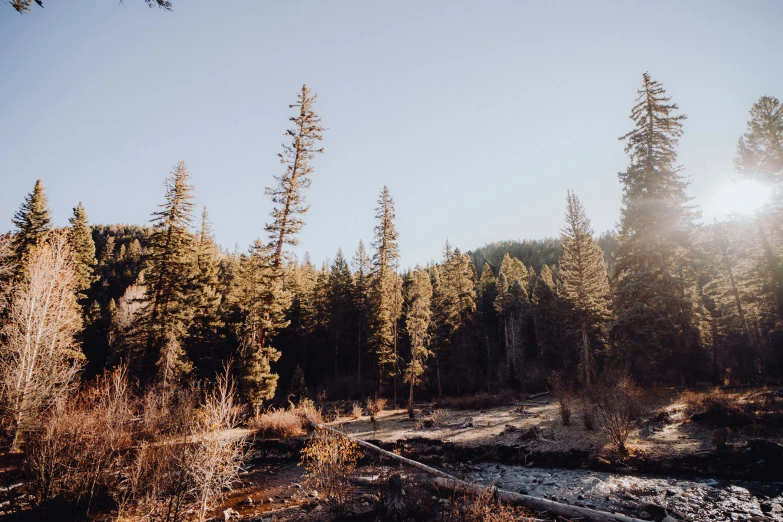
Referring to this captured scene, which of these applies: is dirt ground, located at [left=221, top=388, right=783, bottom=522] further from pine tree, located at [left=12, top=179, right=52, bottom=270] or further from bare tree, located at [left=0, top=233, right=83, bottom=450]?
pine tree, located at [left=12, top=179, right=52, bottom=270]

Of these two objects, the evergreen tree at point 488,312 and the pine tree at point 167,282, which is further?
the evergreen tree at point 488,312

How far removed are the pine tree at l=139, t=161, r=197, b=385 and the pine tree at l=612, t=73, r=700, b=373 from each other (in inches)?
1223

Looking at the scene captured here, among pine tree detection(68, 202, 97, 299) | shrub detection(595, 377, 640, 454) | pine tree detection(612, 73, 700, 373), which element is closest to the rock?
shrub detection(595, 377, 640, 454)

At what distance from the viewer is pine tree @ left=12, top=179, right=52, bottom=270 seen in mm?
25330

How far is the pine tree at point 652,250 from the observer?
2177cm

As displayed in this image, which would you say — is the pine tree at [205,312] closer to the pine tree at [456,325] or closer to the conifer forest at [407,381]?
the conifer forest at [407,381]

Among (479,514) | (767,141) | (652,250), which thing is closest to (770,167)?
(767,141)

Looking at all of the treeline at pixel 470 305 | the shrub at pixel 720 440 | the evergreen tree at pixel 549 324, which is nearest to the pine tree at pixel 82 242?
the treeline at pixel 470 305

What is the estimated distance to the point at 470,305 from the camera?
1640 inches

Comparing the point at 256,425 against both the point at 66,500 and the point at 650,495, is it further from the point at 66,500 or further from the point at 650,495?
the point at 650,495

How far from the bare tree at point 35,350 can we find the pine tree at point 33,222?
11.7 meters

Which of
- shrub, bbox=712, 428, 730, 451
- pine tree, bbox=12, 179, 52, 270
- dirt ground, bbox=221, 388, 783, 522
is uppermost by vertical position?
pine tree, bbox=12, 179, 52, 270

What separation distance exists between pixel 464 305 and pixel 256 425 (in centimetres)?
2762

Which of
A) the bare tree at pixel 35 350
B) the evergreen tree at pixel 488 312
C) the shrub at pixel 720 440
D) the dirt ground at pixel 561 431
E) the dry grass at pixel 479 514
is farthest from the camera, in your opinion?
the evergreen tree at pixel 488 312
